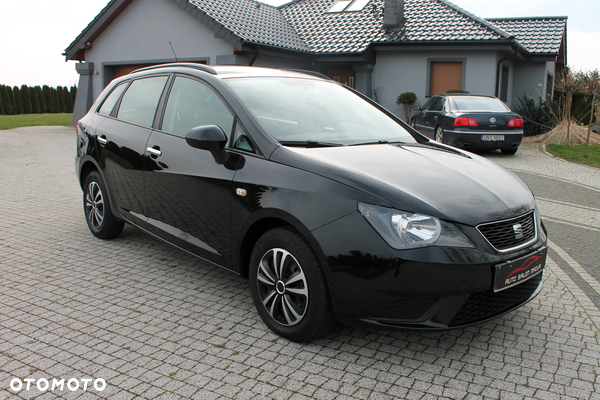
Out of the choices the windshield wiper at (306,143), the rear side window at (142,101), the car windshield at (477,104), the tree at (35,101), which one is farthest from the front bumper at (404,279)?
the tree at (35,101)

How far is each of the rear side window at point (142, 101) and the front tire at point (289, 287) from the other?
197cm

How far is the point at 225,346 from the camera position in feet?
11.2

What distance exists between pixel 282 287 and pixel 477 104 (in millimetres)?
12452

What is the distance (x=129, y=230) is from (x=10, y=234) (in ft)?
4.20

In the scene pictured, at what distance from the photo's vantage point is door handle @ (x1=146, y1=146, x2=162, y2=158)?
14.9 ft

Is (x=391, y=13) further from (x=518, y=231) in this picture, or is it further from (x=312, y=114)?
(x=518, y=231)

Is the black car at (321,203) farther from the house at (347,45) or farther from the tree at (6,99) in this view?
the tree at (6,99)

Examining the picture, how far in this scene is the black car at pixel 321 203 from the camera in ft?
9.86

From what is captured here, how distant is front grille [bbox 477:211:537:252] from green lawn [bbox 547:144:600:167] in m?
11.2

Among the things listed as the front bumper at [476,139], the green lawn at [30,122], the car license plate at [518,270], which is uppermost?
the car license plate at [518,270]

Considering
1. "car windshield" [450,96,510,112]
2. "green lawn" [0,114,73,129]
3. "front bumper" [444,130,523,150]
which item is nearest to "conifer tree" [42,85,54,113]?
"green lawn" [0,114,73,129]

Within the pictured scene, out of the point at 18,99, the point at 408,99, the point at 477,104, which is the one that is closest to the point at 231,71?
the point at 477,104

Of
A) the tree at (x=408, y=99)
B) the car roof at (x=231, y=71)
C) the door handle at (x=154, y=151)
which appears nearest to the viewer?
the car roof at (x=231, y=71)

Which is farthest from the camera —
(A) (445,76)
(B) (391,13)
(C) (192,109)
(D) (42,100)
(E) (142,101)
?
(D) (42,100)
